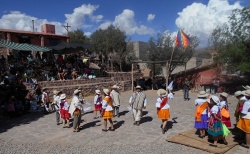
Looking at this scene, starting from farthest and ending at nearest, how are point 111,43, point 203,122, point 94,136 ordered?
point 111,43, point 94,136, point 203,122

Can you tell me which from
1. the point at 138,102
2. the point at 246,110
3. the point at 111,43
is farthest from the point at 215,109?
the point at 111,43

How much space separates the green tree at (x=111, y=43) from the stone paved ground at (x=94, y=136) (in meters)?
23.7

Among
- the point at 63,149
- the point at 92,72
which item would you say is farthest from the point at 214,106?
the point at 92,72

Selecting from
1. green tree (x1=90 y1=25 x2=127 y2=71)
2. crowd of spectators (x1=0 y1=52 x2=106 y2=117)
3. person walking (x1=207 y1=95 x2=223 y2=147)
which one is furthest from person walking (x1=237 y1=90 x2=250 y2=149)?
green tree (x1=90 y1=25 x2=127 y2=71)

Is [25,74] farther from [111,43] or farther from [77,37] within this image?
[77,37]

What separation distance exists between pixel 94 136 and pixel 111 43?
89.4ft

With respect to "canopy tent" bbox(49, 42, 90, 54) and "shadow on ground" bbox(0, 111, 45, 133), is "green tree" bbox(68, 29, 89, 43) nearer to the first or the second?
"canopy tent" bbox(49, 42, 90, 54)

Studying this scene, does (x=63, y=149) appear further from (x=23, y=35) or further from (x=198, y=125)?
(x=23, y=35)

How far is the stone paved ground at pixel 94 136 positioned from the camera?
7.51 meters

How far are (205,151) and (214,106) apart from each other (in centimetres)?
123

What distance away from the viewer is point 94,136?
8789 mm

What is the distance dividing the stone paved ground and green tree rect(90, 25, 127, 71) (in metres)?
23.7

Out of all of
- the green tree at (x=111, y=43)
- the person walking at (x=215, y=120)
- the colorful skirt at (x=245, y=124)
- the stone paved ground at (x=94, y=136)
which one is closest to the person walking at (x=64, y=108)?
the stone paved ground at (x=94, y=136)

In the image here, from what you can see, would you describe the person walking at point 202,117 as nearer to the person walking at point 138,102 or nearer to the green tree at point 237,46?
the person walking at point 138,102
